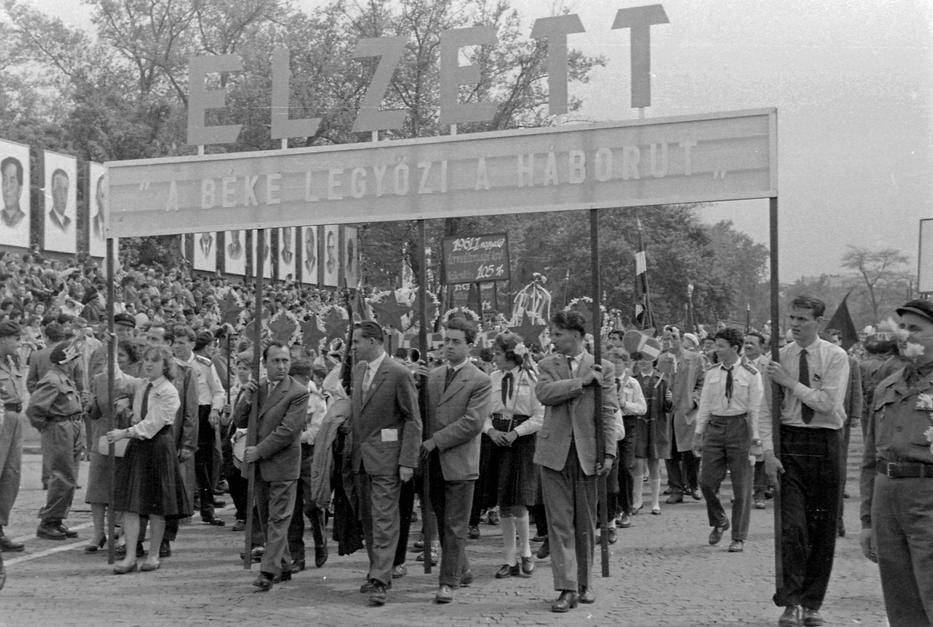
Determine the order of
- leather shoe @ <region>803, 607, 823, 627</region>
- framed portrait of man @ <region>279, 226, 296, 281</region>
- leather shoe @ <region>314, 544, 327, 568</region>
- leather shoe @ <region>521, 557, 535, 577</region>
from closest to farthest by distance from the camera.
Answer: leather shoe @ <region>803, 607, 823, 627</region>, leather shoe @ <region>521, 557, 535, 577</region>, leather shoe @ <region>314, 544, 327, 568</region>, framed portrait of man @ <region>279, 226, 296, 281</region>

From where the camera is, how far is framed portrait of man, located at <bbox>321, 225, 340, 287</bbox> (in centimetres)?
4775

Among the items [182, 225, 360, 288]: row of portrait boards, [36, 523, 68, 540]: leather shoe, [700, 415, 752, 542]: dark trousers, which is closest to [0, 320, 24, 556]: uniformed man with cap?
[36, 523, 68, 540]: leather shoe

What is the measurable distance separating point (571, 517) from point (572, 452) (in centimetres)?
49

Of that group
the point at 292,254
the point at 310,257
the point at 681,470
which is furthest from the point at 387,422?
the point at 310,257

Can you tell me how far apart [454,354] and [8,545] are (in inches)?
186

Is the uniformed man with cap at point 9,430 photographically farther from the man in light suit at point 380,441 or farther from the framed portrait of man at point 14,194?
the framed portrait of man at point 14,194

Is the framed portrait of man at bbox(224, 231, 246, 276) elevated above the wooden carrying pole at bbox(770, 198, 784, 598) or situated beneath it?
elevated above

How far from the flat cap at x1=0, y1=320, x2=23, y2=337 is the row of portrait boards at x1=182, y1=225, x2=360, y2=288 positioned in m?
27.5

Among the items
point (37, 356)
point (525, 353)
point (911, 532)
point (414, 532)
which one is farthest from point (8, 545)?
point (911, 532)

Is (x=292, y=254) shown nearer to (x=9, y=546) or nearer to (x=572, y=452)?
(x=9, y=546)

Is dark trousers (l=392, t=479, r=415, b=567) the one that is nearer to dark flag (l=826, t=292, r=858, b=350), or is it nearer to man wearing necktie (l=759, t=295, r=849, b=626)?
man wearing necktie (l=759, t=295, r=849, b=626)

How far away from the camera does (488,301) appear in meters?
29.5

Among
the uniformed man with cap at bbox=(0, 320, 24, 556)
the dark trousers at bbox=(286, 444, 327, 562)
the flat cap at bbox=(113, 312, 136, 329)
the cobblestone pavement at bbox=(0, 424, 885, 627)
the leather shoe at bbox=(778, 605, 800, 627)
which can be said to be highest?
the flat cap at bbox=(113, 312, 136, 329)

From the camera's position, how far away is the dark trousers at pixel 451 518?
8.21 m
